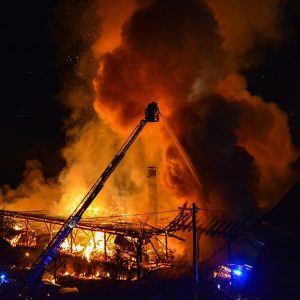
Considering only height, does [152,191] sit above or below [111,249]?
above

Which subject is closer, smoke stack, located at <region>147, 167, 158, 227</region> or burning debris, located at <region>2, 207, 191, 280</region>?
burning debris, located at <region>2, 207, 191, 280</region>

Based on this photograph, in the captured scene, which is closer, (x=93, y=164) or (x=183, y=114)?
(x=183, y=114)

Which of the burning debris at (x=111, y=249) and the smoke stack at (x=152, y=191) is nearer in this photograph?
the burning debris at (x=111, y=249)

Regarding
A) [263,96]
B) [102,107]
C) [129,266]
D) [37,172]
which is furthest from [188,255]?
[37,172]

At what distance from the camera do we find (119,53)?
33781 millimetres

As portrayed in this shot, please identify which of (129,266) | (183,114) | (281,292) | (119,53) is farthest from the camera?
(119,53)

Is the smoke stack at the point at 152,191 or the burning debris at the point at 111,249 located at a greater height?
the smoke stack at the point at 152,191

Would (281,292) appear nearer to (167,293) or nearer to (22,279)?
(167,293)

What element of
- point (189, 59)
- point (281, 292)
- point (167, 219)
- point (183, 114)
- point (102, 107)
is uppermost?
point (189, 59)

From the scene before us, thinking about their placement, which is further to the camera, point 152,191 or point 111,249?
point 152,191

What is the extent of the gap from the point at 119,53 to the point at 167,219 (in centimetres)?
1388

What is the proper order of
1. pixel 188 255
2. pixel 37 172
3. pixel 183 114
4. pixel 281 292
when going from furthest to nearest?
pixel 37 172, pixel 183 114, pixel 188 255, pixel 281 292

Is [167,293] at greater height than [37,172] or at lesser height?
lesser

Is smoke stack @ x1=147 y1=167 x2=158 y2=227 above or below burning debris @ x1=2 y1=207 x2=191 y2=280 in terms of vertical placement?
above
